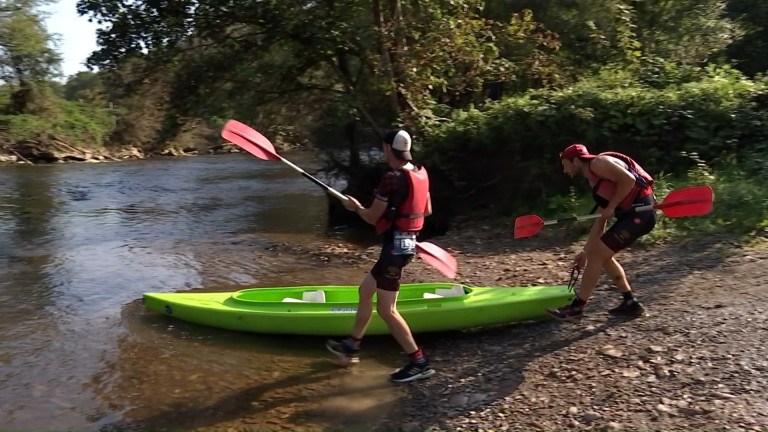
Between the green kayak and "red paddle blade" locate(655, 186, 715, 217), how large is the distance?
1064 mm

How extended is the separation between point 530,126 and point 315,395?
604cm

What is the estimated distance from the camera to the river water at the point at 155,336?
14.6 feet

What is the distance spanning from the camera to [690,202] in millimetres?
5168

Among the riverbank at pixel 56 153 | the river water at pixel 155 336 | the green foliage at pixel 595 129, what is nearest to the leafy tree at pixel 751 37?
the green foliage at pixel 595 129

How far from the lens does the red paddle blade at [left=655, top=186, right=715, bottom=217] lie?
202 inches

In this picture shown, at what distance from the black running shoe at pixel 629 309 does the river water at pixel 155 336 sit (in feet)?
6.01

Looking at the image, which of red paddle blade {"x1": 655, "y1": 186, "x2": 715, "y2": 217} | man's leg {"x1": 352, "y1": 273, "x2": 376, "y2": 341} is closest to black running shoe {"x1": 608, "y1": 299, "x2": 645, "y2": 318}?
red paddle blade {"x1": 655, "y1": 186, "x2": 715, "y2": 217}

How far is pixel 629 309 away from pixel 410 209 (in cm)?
202

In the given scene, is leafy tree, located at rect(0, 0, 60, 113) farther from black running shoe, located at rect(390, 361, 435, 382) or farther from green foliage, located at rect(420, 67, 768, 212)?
black running shoe, located at rect(390, 361, 435, 382)

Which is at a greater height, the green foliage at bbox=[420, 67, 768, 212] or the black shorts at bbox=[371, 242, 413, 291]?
the green foliage at bbox=[420, 67, 768, 212]

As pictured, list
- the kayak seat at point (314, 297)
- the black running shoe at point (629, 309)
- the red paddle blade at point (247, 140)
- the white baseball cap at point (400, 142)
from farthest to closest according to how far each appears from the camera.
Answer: the kayak seat at point (314, 297) < the red paddle blade at point (247, 140) < the black running shoe at point (629, 309) < the white baseball cap at point (400, 142)

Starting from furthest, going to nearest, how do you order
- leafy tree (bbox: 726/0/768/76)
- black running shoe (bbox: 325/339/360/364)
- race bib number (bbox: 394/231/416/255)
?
leafy tree (bbox: 726/0/768/76) < black running shoe (bbox: 325/339/360/364) < race bib number (bbox: 394/231/416/255)

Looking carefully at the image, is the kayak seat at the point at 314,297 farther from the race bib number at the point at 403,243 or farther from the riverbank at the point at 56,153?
the riverbank at the point at 56,153

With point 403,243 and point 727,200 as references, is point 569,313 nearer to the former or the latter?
point 403,243
